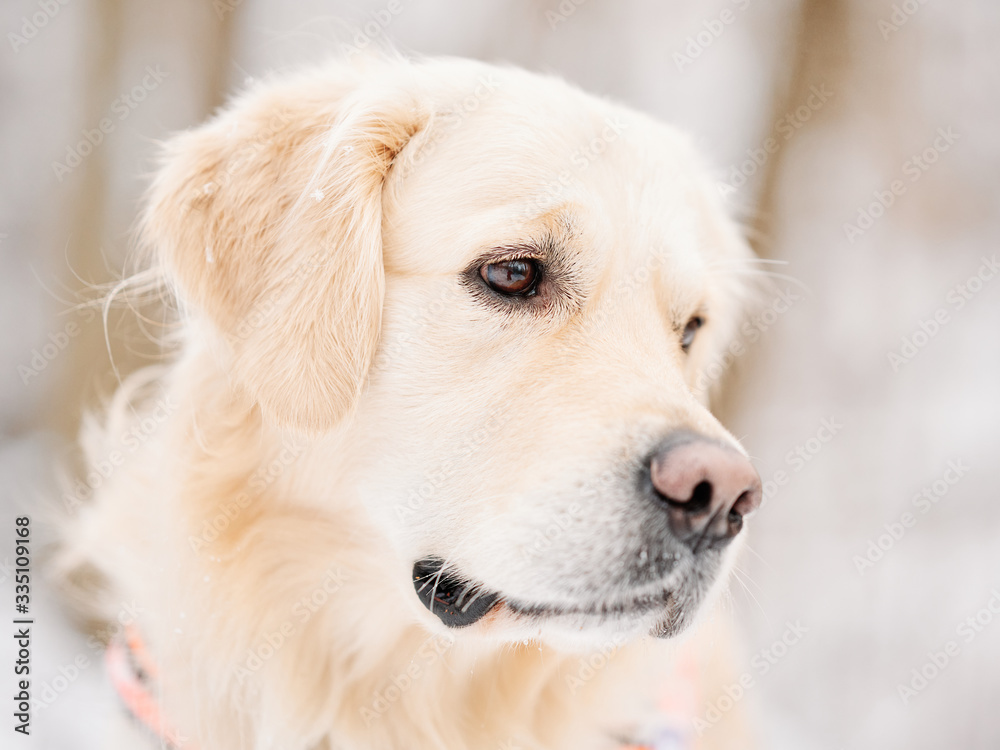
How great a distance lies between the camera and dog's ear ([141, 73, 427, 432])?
1.88m

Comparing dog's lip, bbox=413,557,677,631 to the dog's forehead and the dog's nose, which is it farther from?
the dog's forehead

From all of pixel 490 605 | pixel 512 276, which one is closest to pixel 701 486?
pixel 490 605

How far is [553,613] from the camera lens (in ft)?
5.75

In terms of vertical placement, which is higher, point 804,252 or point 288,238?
point 288,238

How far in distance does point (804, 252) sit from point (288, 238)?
15.3ft

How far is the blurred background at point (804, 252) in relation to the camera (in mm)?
4621

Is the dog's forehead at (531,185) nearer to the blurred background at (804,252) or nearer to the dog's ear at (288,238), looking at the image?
the dog's ear at (288,238)

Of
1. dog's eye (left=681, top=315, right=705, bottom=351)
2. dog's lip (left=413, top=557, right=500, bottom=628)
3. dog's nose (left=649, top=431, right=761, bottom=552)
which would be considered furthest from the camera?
dog's eye (left=681, top=315, right=705, bottom=351)

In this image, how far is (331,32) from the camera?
2949 millimetres

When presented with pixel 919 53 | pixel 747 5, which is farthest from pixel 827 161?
pixel 747 5

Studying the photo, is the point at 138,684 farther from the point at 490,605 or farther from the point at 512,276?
the point at 512,276

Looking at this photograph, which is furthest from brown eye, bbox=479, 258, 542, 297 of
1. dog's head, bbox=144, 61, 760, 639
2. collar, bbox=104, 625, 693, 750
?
collar, bbox=104, 625, 693, 750

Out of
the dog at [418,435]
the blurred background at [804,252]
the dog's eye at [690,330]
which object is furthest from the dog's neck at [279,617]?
the blurred background at [804,252]

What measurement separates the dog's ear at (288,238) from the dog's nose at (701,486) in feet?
2.61
